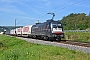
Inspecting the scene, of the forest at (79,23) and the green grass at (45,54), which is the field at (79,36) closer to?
the green grass at (45,54)

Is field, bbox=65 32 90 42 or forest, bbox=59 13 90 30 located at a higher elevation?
forest, bbox=59 13 90 30

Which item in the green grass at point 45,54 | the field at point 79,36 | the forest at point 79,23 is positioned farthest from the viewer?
the forest at point 79,23

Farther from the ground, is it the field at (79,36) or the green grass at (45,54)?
the field at (79,36)

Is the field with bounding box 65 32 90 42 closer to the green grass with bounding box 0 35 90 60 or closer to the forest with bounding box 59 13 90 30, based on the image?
the green grass with bounding box 0 35 90 60

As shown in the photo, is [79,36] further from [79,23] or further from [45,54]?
[79,23]

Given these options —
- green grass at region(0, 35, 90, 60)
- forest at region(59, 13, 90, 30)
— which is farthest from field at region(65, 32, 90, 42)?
forest at region(59, 13, 90, 30)

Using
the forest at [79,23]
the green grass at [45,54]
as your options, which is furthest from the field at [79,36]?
the forest at [79,23]

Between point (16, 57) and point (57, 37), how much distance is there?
14872 mm

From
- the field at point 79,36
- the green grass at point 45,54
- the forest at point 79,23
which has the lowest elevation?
the green grass at point 45,54

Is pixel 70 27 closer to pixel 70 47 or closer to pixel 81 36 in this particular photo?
pixel 81 36

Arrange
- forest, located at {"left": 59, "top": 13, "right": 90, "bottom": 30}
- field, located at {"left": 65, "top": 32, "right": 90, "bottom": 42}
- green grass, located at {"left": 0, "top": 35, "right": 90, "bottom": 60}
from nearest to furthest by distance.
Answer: green grass, located at {"left": 0, "top": 35, "right": 90, "bottom": 60}, field, located at {"left": 65, "top": 32, "right": 90, "bottom": 42}, forest, located at {"left": 59, "top": 13, "right": 90, "bottom": 30}

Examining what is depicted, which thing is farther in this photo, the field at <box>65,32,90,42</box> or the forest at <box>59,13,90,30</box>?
the forest at <box>59,13,90,30</box>

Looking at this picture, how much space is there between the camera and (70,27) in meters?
78.5

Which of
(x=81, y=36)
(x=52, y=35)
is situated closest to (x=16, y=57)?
(x=52, y=35)
